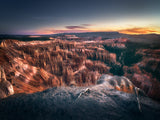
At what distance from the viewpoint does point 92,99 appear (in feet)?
11.4

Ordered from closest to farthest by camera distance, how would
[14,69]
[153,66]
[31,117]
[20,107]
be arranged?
[31,117]
[20,107]
[14,69]
[153,66]

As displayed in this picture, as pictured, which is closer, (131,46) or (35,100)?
(35,100)

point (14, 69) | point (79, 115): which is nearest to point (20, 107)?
point (79, 115)

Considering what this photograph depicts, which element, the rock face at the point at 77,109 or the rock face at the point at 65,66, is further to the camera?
the rock face at the point at 65,66

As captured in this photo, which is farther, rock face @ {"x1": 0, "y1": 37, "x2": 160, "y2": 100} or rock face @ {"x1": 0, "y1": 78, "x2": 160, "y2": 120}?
rock face @ {"x1": 0, "y1": 37, "x2": 160, "y2": 100}

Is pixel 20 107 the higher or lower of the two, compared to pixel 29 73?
higher

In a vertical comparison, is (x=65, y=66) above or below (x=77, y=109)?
below

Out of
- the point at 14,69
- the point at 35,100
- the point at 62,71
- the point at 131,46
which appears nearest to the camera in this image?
the point at 35,100

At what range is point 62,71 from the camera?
1802 centimetres

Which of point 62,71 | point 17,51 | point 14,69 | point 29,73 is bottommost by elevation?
point 62,71

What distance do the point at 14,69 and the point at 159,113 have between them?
15204mm

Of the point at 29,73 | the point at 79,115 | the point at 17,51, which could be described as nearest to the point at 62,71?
the point at 29,73

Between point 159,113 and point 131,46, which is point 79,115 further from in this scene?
point 131,46

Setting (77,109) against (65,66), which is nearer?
(77,109)
